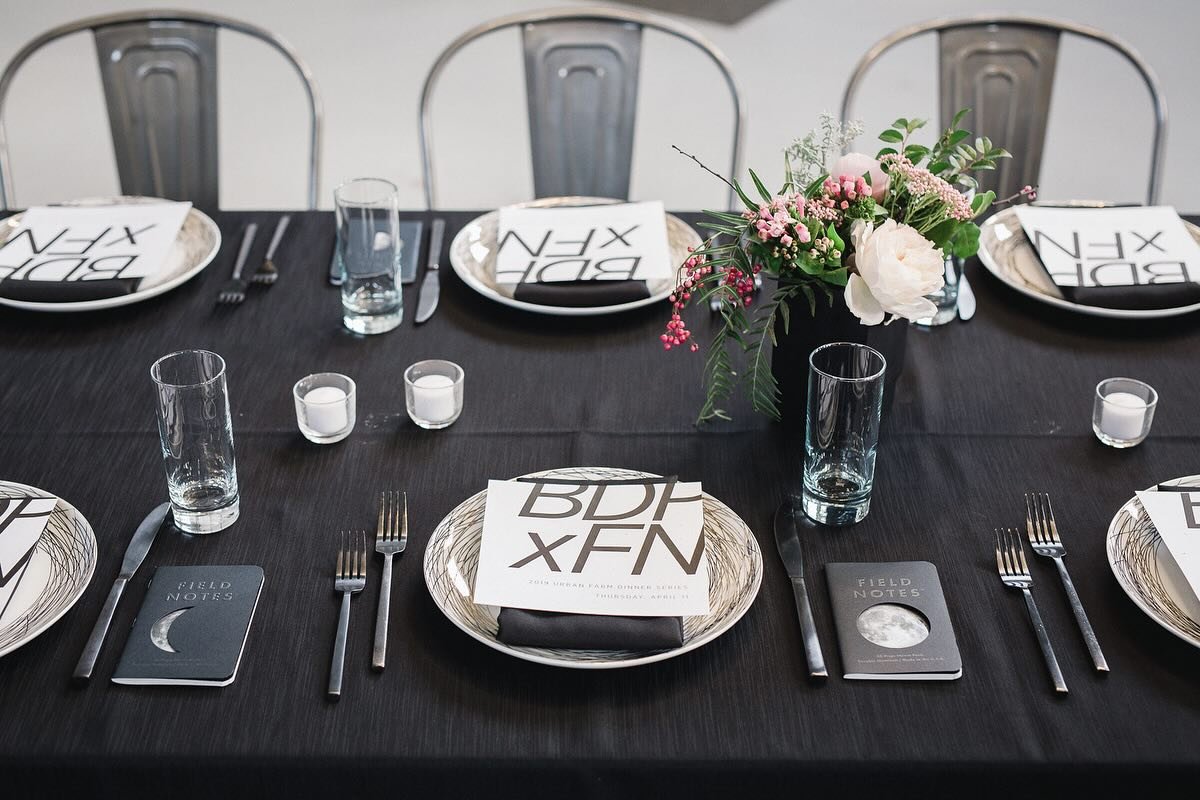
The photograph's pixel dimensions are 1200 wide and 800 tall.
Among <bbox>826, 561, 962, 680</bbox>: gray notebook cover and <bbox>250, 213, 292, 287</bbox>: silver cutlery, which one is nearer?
<bbox>826, 561, 962, 680</bbox>: gray notebook cover

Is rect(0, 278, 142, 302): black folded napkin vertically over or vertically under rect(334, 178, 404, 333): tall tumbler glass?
under

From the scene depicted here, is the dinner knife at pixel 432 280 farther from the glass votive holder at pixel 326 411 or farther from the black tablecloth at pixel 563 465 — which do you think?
the glass votive holder at pixel 326 411

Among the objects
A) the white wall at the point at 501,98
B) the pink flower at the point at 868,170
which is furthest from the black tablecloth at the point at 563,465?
the white wall at the point at 501,98

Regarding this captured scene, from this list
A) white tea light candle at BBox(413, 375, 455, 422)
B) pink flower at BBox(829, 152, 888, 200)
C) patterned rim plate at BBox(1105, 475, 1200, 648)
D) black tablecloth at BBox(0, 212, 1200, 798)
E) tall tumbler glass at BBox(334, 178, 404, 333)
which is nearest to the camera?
black tablecloth at BBox(0, 212, 1200, 798)

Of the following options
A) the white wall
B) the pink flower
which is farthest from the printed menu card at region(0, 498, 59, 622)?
the white wall

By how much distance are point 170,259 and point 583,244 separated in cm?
61

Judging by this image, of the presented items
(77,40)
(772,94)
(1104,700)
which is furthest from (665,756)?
(77,40)

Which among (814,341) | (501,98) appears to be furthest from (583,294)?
(501,98)

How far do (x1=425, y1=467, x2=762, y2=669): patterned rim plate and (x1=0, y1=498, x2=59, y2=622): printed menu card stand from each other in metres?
0.38

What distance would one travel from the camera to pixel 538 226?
1798 millimetres

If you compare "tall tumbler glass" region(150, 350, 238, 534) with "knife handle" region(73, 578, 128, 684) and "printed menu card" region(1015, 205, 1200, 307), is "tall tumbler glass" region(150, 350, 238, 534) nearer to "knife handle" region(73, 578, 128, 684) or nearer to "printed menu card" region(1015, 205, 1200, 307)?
"knife handle" region(73, 578, 128, 684)

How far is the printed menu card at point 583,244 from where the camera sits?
1.66 m

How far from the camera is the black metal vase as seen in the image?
1308 millimetres

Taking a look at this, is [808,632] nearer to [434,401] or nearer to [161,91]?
[434,401]
